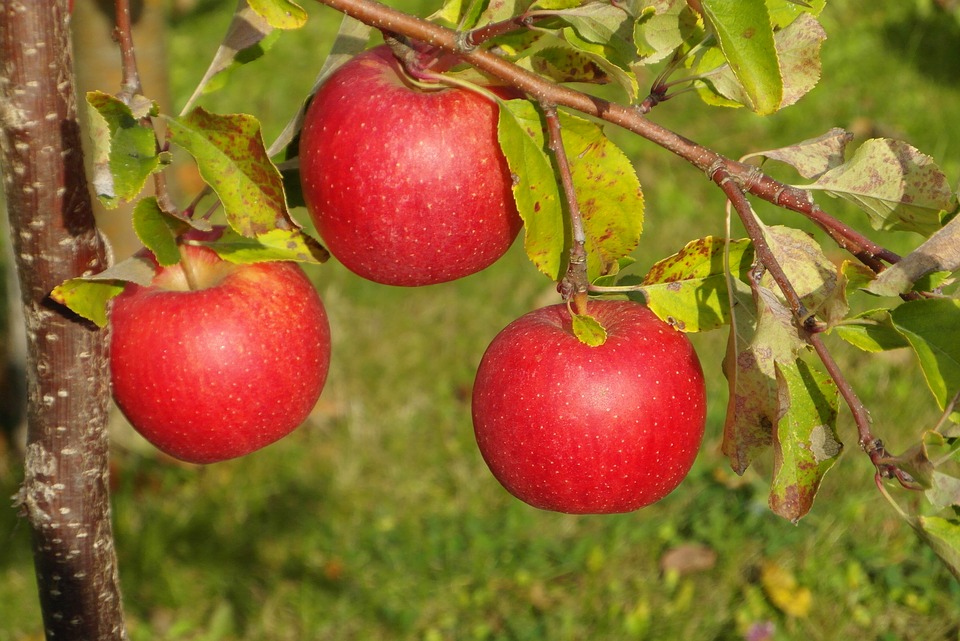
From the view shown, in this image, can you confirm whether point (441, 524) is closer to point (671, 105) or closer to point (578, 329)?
point (578, 329)

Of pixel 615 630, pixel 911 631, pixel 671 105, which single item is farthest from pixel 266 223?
pixel 671 105

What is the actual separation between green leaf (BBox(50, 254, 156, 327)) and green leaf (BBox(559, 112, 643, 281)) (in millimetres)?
414

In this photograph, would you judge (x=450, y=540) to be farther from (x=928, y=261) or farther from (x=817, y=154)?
(x=928, y=261)

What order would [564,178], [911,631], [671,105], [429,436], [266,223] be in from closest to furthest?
1. [564,178]
2. [266,223]
3. [911,631]
4. [429,436]
5. [671,105]

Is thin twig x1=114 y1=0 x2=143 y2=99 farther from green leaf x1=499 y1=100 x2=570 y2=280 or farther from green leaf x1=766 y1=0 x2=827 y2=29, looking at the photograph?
green leaf x1=766 y1=0 x2=827 y2=29

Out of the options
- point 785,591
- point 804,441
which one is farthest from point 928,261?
point 785,591

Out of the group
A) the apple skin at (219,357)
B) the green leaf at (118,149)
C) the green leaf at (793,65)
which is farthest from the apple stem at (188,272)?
the green leaf at (793,65)

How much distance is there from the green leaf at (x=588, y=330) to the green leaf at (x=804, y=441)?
0.59ft

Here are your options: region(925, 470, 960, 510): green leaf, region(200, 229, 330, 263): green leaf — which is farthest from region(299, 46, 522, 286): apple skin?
region(925, 470, 960, 510): green leaf

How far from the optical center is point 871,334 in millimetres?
951

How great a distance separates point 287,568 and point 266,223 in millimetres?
1689

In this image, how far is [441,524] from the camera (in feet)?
8.59

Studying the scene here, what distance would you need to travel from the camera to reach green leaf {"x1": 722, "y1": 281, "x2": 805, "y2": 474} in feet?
2.94

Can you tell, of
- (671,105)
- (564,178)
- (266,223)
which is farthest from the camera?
(671,105)
